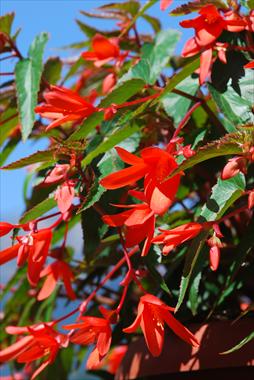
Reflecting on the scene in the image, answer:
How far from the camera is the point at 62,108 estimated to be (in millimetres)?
666

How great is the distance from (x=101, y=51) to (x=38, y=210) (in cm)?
29

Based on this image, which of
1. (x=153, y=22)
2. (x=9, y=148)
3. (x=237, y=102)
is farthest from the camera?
(x=153, y=22)

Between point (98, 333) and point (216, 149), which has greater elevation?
point (216, 149)

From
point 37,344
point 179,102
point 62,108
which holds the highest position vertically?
point 62,108

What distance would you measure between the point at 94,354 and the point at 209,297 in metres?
0.38

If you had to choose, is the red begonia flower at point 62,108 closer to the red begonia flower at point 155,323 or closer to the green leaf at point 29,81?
the green leaf at point 29,81

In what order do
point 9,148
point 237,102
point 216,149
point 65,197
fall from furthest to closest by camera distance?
point 9,148 → point 237,102 → point 65,197 → point 216,149

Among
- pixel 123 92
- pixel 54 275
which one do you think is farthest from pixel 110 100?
pixel 54 275

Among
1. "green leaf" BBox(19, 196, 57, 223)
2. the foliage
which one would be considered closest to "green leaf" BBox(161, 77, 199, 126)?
the foliage

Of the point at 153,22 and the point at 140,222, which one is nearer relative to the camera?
the point at 140,222

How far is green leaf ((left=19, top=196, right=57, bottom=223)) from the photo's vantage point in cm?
68

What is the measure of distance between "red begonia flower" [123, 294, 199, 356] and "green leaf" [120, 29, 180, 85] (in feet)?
0.90

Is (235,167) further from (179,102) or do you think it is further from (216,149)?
(179,102)

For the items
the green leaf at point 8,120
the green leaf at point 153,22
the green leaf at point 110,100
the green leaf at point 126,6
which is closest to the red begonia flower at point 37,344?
the green leaf at point 110,100
